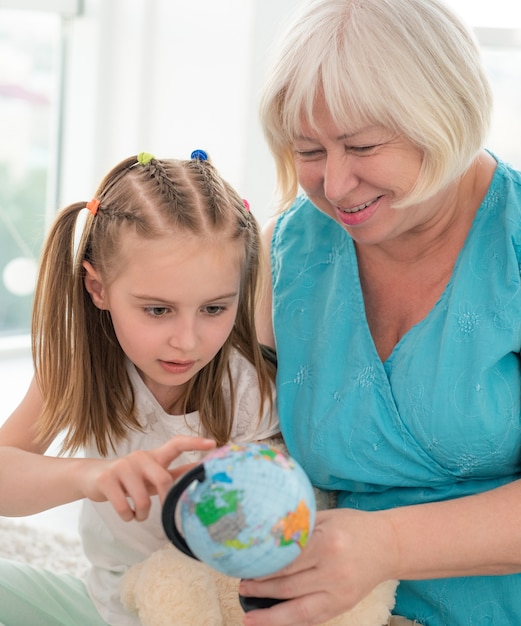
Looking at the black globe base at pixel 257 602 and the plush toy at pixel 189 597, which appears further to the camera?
the plush toy at pixel 189 597

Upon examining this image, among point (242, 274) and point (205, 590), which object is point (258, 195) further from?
point (205, 590)

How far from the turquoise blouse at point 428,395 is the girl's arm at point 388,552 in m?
0.10

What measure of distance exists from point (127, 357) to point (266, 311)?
9.9 inches

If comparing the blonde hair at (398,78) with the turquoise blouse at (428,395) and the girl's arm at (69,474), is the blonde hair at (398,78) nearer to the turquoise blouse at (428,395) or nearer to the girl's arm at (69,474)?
the turquoise blouse at (428,395)

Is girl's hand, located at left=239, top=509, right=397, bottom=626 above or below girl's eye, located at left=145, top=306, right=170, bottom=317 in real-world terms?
below

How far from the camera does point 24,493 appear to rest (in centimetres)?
132

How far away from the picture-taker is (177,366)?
135 centimetres

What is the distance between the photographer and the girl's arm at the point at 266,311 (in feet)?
5.18

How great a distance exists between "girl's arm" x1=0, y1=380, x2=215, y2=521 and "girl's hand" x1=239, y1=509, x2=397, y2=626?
0.54 ft

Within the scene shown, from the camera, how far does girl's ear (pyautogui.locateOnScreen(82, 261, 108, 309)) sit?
139 centimetres

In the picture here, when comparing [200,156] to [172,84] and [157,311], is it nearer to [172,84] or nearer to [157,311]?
[157,311]

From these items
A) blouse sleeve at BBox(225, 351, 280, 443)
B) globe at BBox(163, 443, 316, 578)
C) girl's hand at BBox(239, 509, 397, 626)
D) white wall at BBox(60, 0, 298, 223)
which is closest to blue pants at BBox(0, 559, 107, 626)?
blouse sleeve at BBox(225, 351, 280, 443)

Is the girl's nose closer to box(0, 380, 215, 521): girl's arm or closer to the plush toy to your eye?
box(0, 380, 215, 521): girl's arm

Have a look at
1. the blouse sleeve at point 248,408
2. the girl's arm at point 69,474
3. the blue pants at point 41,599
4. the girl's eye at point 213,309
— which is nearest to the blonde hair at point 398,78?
the girl's eye at point 213,309
